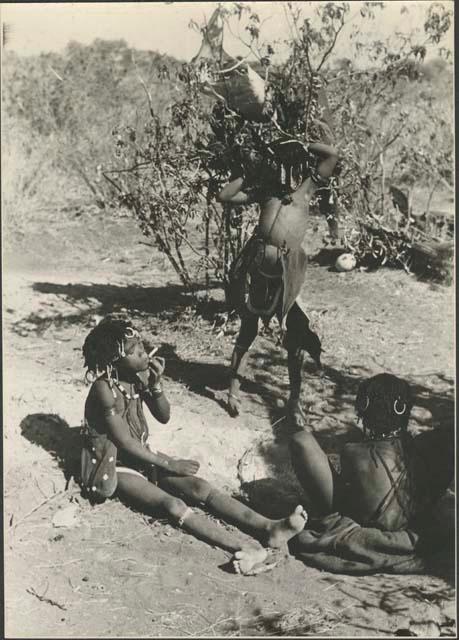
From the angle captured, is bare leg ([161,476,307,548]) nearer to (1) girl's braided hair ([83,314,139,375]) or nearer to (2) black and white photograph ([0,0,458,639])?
(2) black and white photograph ([0,0,458,639])

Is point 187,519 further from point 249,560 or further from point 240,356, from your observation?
point 240,356

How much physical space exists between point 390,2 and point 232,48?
78 centimetres

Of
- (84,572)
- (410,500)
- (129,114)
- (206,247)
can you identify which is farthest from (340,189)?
(84,572)

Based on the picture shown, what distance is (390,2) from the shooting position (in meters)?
3.55

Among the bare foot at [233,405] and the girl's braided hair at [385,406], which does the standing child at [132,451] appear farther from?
the girl's braided hair at [385,406]

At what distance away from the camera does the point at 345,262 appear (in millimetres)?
4609

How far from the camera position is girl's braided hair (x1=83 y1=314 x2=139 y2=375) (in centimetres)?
346

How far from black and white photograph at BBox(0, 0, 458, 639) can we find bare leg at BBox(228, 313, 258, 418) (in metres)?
0.01

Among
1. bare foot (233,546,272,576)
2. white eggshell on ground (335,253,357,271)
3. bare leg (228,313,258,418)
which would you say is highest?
white eggshell on ground (335,253,357,271)

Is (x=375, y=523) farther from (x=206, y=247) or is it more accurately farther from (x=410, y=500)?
(x=206, y=247)

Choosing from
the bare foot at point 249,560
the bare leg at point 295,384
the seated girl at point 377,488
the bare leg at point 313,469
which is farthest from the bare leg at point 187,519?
the bare leg at point 295,384

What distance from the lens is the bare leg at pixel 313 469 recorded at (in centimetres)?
320

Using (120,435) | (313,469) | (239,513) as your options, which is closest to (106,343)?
(120,435)

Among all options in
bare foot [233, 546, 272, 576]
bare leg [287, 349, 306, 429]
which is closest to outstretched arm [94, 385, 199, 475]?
bare foot [233, 546, 272, 576]
